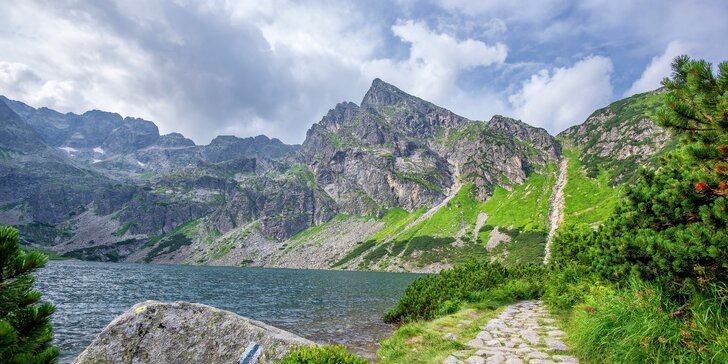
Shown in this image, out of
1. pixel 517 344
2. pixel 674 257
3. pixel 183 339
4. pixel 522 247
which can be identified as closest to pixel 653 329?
pixel 674 257

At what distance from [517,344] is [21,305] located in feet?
41.0

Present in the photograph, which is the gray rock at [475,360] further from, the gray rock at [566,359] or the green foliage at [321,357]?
the green foliage at [321,357]

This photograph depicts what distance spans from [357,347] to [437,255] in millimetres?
176307

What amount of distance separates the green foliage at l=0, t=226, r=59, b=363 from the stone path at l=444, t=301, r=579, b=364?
9035 millimetres

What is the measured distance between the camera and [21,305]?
14.0ft

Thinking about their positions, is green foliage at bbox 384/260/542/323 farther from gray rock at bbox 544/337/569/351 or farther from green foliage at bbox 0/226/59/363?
green foliage at bbox 0/226/59/363

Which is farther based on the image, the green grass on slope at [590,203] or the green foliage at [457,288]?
the green grass on slope at [590,203]

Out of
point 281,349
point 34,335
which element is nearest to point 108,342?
point 281,349

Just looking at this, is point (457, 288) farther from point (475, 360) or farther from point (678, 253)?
point (678, 253)

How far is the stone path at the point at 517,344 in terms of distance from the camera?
993 cm

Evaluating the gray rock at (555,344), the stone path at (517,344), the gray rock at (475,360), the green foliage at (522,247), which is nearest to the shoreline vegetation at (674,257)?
the gray rock at (555,344)

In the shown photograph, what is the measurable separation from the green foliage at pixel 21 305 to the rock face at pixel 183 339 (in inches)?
170

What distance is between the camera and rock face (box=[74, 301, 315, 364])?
27.0 ft

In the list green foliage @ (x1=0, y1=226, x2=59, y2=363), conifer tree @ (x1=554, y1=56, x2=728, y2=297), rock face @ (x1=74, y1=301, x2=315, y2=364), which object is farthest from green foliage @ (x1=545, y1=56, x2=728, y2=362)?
green foliage @ (x1=0, y1=226, x2=59, y2=363)
